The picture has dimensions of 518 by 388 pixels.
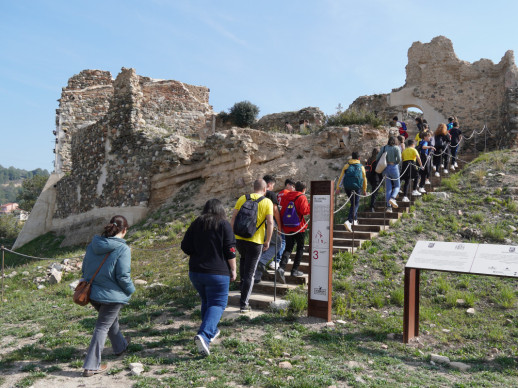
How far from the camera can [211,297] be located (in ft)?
16.2

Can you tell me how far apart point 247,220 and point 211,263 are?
1.34 meters

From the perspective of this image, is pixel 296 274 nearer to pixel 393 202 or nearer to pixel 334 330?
pixel 334 330

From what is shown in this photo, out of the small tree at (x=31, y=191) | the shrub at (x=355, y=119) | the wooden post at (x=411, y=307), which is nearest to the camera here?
the wooden post at (x=411, y=307)

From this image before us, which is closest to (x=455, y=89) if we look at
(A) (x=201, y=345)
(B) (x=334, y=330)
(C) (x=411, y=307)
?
(C) (x=411, y=307)

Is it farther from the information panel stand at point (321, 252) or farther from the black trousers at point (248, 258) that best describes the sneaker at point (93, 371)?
the information panel stand at point (321, 252)

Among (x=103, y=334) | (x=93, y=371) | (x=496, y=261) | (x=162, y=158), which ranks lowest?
(x=93, y=371)

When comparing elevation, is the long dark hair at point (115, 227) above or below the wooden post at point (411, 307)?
above

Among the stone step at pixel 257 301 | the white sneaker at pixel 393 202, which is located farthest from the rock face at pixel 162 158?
the stone step at pixel 257 301

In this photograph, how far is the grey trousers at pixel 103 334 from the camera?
4.54m

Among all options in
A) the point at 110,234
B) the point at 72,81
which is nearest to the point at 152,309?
the point at 110,234

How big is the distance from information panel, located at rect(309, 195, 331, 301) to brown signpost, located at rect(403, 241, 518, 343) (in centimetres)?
118

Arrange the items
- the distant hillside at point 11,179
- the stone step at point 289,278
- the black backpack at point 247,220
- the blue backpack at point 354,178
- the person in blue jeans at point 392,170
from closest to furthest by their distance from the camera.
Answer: the black backpack at point 247,220, the stone step at point 289,278, the blue backpack at point 354,178, the person in blue jeans at point 392,170, the distant hillside at point 11,179

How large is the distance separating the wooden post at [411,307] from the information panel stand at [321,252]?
3.59ft

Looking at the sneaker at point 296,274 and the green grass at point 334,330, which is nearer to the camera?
the green grass at point 334,330
